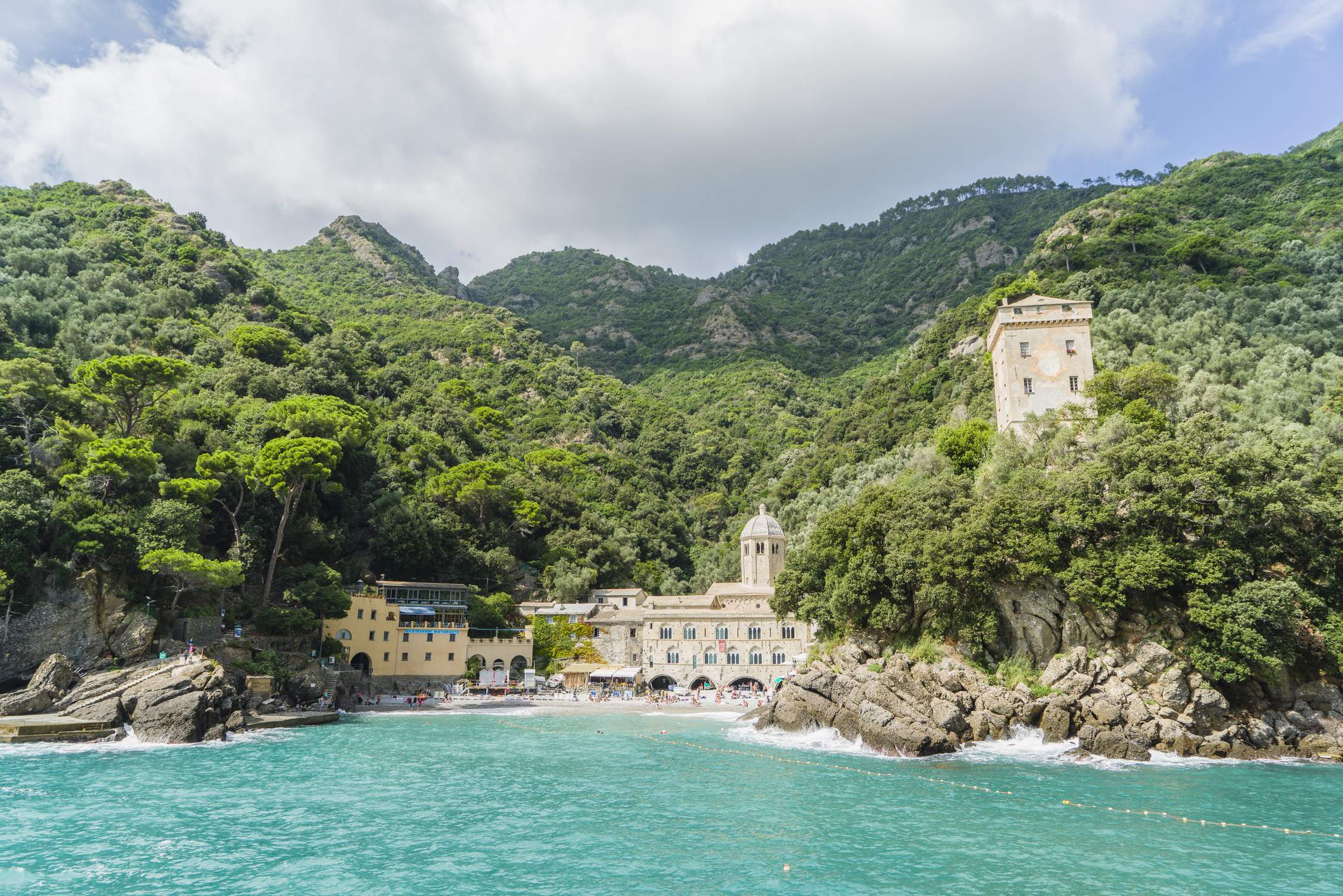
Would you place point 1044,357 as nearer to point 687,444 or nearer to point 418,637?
point 418,637

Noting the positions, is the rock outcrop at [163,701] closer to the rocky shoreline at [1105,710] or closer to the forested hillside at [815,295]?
the rocky shoreline at [1105,710]

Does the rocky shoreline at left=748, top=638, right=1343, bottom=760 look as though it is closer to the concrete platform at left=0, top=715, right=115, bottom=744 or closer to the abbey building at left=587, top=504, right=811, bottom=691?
the abbey building at left=587, top=504, right=811, bottom=691

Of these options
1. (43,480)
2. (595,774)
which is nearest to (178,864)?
(595,774)

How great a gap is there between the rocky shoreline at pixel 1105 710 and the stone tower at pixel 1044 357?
1822 cm

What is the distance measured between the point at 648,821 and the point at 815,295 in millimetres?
161135

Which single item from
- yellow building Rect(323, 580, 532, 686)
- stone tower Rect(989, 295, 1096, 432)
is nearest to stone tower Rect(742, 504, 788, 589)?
yellow building Rect(323, 580, 532, 686)

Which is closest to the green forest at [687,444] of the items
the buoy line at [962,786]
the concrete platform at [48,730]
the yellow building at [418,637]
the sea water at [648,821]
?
the yellow building at [418,637]

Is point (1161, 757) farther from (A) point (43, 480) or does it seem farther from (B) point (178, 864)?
(A) point (43, 480)

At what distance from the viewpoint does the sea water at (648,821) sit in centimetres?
1762

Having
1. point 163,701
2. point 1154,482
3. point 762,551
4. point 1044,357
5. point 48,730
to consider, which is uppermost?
point 1044,357

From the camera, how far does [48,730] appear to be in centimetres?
3341

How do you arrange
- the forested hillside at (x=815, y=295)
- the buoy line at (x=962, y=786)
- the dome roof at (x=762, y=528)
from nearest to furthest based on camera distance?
the buoy line at (x=962, y=786) → the dome roof at (x=762, y=528) → the forested hillside at (x=815, y=295)

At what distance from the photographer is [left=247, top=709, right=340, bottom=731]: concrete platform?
39.4 meters

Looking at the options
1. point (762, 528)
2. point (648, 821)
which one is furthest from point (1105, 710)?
point (762, 528)
